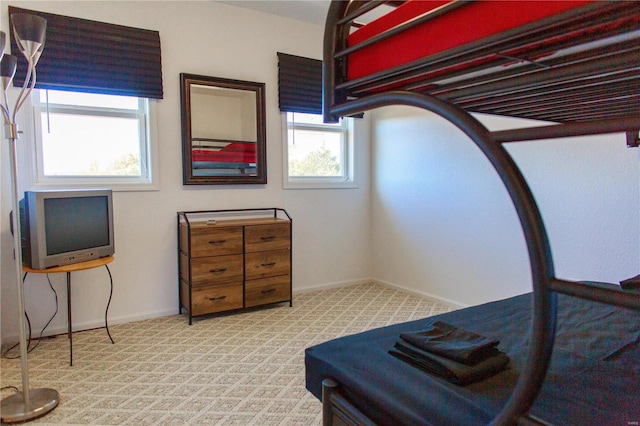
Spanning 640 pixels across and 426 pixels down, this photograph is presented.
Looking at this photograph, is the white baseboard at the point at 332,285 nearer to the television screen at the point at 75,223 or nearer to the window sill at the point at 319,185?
the window sill at the point at 319,185

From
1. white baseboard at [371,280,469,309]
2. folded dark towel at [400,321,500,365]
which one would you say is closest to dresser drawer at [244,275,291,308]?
white baseboard at [371,280,469,309]

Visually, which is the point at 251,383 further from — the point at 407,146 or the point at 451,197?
the point at 407,146

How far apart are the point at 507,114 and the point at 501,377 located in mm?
822

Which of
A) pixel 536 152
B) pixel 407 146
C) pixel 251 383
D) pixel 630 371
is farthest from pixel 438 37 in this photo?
pixel 407 146

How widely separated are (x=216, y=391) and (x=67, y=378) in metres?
0.93

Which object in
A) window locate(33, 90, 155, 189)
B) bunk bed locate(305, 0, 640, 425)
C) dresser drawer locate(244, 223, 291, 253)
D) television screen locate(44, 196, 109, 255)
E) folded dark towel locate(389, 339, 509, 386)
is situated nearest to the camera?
bunk bed locate(305, 0, 640, 425)

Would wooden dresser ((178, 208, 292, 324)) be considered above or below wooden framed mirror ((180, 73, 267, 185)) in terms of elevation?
below

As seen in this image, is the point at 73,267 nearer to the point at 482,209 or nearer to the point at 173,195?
the point at 173,195

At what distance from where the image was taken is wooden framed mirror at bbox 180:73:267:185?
3.46 meters

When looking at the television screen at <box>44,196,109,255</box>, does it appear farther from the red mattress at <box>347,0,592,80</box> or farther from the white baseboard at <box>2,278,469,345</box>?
the red mattress at <box>347,0,592,80</box>

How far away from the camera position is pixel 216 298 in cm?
329

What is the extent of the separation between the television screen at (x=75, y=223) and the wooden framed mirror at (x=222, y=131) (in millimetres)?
834

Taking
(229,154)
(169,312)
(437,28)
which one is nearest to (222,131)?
(229,154)

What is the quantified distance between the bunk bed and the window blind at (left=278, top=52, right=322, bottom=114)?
284 centimetres
